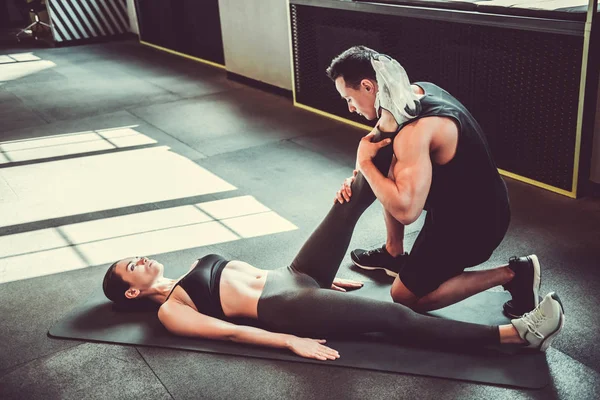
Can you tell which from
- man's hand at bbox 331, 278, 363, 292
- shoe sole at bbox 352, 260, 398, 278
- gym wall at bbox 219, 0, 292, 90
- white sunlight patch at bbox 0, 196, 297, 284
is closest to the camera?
man's hand at bbox 331, 278, 363, 292

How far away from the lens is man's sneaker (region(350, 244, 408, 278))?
3186mm

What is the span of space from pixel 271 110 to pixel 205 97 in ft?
2.94

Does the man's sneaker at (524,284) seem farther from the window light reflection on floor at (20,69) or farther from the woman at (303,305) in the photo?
the window light reflection on floor at (20,69)

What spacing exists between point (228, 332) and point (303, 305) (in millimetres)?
335

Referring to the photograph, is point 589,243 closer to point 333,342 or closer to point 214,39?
point 333,342

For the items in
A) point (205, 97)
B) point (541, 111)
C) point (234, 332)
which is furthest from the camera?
point (205, 97)

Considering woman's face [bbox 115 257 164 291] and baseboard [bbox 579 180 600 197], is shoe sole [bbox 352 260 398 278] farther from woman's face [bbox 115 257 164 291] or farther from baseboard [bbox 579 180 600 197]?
baseboard [bbox 579 180 600 197]

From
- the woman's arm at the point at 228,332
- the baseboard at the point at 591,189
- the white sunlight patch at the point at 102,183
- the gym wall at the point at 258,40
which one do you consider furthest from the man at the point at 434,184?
the gym wall at the point at 258,40

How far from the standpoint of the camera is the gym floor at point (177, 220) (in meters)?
2.53

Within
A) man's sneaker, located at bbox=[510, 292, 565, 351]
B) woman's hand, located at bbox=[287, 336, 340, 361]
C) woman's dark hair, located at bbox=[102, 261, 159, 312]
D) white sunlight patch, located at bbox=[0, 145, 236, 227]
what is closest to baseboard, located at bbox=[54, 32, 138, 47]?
white sunlight patch, located at bbox=[0, 145, 236, 227]

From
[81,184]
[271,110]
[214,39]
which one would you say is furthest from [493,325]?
[214,39]

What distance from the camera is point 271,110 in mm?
5988

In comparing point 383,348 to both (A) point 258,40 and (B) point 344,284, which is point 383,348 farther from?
(A) point 258,40

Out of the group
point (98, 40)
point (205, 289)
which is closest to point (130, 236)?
point (205, 289)
